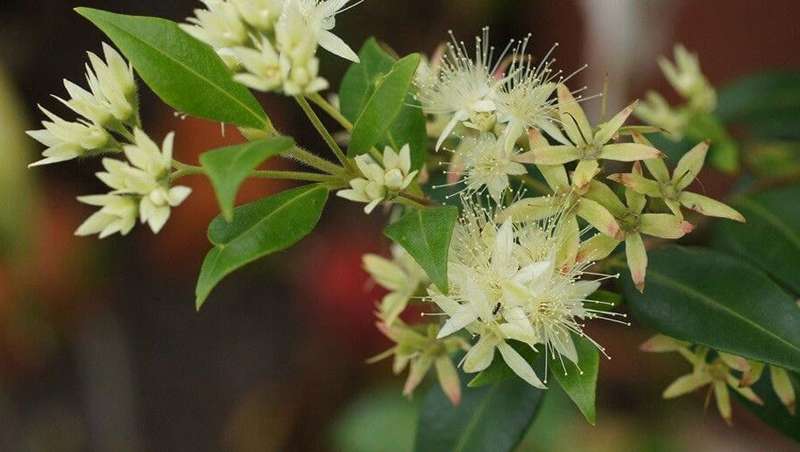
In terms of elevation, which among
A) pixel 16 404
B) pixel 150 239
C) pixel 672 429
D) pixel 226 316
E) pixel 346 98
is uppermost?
pixel 346 98

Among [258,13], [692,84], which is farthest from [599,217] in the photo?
[692,84]

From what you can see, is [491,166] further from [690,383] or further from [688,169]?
[690,383]

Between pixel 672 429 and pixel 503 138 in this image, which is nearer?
pixel 503 138

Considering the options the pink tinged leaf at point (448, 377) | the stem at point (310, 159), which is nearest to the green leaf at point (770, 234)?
the pink tinged leaf at point (448, 377)

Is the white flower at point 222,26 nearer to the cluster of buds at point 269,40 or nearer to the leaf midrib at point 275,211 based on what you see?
the cluster of buds at point 269,40

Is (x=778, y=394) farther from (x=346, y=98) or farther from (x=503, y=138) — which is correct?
(x=346, y=98)

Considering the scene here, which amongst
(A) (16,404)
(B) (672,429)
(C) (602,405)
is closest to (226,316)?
(A) (16,404)

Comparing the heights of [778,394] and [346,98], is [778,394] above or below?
below
